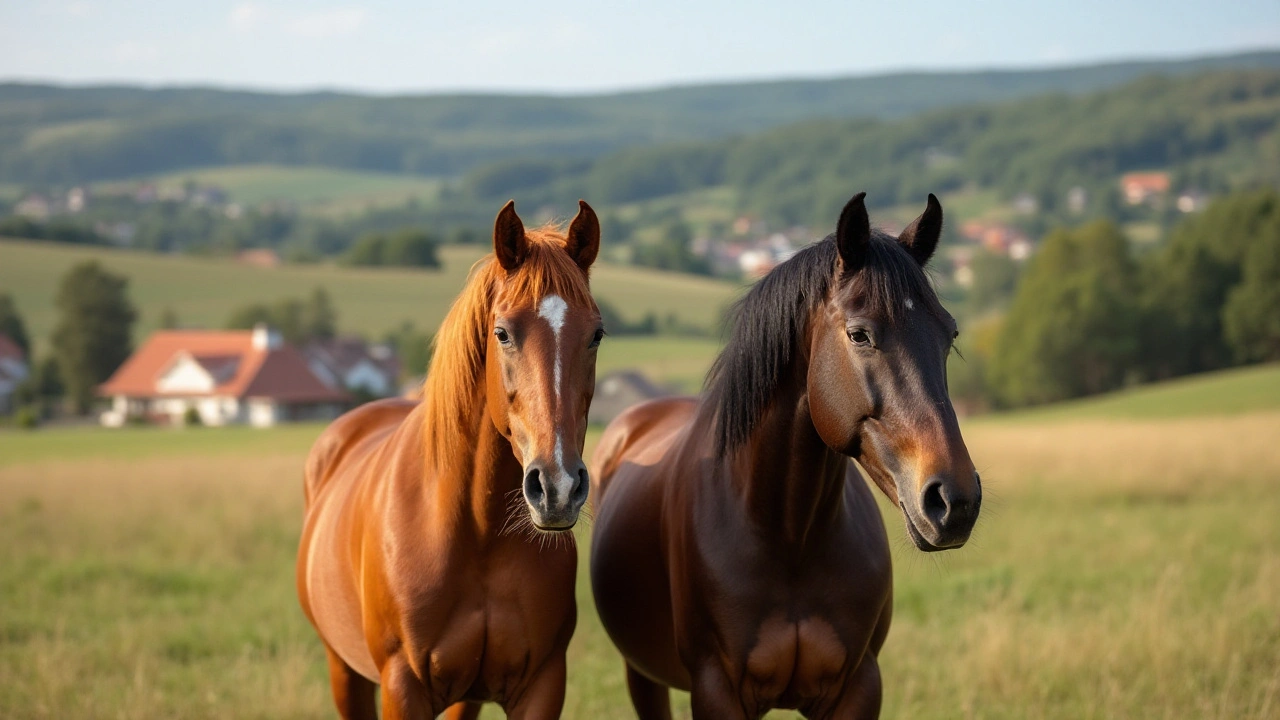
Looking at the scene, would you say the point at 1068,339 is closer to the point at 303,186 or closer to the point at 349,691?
the point at 349,691

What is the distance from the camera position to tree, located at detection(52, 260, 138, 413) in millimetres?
51438

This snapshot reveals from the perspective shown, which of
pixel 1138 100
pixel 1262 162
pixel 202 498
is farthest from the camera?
pixel 1138 100

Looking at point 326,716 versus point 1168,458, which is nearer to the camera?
point 326,716

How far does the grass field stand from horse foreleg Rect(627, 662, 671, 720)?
161 ft

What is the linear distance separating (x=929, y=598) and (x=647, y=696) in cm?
445

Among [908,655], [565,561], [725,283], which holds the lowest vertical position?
[725,283]

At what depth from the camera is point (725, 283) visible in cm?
8719

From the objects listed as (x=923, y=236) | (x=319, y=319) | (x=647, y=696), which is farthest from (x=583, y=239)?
(x=319, y=319)

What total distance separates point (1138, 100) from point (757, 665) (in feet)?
592

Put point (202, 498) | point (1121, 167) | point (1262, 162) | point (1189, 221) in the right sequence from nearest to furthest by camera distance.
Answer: point (202, 498), point (1189, 221), point (1262, 162), point (1121, 167)

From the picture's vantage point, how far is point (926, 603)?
906 centimetres

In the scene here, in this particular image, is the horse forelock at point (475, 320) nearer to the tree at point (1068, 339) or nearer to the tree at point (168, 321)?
the tree at point (1068, 339)

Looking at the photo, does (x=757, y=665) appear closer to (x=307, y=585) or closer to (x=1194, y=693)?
(x=307, y=585)

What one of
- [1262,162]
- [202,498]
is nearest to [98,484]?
[202,498]
